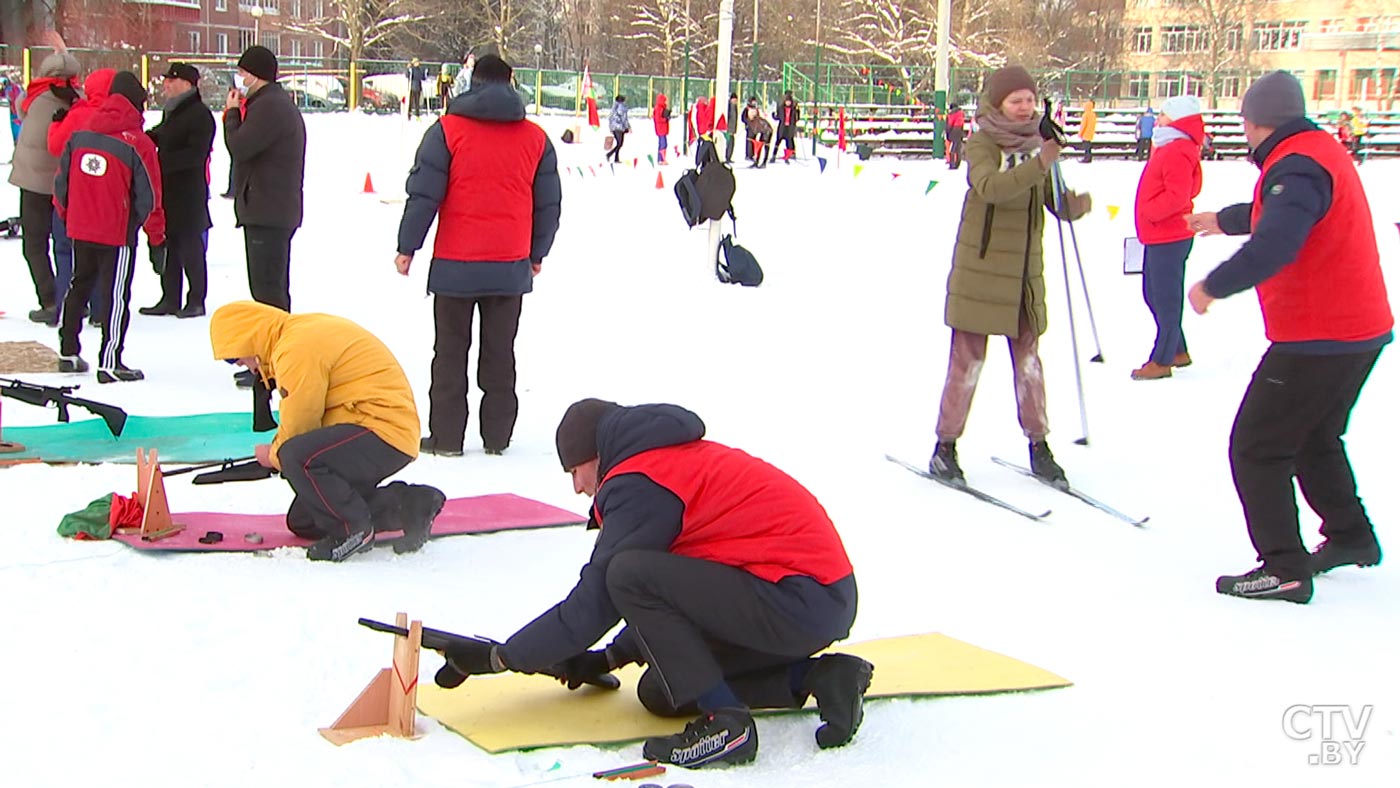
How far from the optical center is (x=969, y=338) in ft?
21.4

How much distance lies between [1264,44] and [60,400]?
75.2 m

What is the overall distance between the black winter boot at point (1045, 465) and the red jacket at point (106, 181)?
488 centimetres

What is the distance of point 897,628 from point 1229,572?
154cm

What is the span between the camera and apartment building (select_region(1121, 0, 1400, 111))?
57.5m

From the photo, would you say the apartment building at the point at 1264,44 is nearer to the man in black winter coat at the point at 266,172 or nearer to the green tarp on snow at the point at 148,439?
the man in black winter coat at the point at 266,172

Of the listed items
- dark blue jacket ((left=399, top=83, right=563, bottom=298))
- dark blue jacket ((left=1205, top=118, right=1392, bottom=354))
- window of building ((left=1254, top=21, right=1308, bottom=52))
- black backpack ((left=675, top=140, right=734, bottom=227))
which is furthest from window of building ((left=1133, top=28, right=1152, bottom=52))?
dark blue jacket ((left=1205, top=118, right=1392, bottom=354))

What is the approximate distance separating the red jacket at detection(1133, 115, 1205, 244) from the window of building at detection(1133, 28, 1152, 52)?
66.7m

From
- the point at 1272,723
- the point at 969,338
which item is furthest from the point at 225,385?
the point at 1272,723

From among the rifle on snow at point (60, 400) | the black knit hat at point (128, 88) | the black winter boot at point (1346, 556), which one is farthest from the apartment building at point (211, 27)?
the black winter boot at point (1346, 556)

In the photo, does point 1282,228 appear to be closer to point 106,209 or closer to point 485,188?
point 485,188

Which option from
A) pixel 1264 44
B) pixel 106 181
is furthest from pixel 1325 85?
pixel 106 181

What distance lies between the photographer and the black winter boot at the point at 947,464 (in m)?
6.58

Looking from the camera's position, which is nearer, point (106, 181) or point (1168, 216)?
point (106, 181)

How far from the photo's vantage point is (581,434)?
3572 mm
